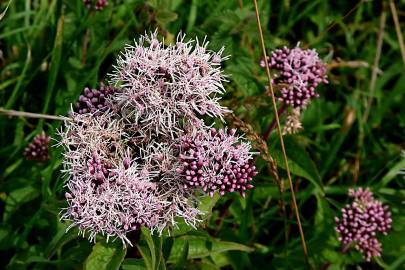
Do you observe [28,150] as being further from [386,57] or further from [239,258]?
[386,57]

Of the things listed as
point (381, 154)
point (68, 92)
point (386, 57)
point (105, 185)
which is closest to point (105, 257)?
point (105, 185)

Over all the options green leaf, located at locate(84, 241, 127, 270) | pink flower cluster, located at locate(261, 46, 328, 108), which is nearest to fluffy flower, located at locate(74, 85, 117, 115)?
green leaf, located at locate(84, 241, 127, 270)

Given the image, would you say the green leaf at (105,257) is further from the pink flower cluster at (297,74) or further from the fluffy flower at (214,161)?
the pink flower cluster at (297,74)

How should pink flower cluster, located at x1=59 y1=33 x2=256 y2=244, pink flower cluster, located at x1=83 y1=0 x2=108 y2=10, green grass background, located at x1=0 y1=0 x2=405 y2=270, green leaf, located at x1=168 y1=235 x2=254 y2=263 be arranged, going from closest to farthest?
pink flower cluster, located at x1=59 y1=33 x2=256 y2=244, green leaf, located at x1=168 y1=235 x2=254 y2=263, green grass background, located at x1=0 y1=0 x2=405 y2=270, pink flower cluster, located at x1=83 y1=0 x2=108 y2=10

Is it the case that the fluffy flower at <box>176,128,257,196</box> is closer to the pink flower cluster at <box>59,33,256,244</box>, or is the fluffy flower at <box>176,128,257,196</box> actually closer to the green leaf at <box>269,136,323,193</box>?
the pink flower cluster at <box>59,33,256,244</box>

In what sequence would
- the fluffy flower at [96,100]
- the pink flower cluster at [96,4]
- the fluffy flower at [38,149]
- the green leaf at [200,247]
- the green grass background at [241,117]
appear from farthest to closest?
the pink flower cluster at [96,4], the fluffy flower at [38,149], the green grass background at [241,117], the green leaf at [200,247], the fluffy flower at [96,100]

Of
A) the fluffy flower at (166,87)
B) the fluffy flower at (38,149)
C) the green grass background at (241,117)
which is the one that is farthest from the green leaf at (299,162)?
the fluffy flower at (38,149)

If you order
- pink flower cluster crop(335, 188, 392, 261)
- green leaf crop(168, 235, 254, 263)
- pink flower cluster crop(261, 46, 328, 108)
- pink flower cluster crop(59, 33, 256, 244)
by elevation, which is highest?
pink flower cluster crop(261, 46, 328, 108)

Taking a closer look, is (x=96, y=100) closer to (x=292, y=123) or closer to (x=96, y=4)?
(x=292, y=123)
